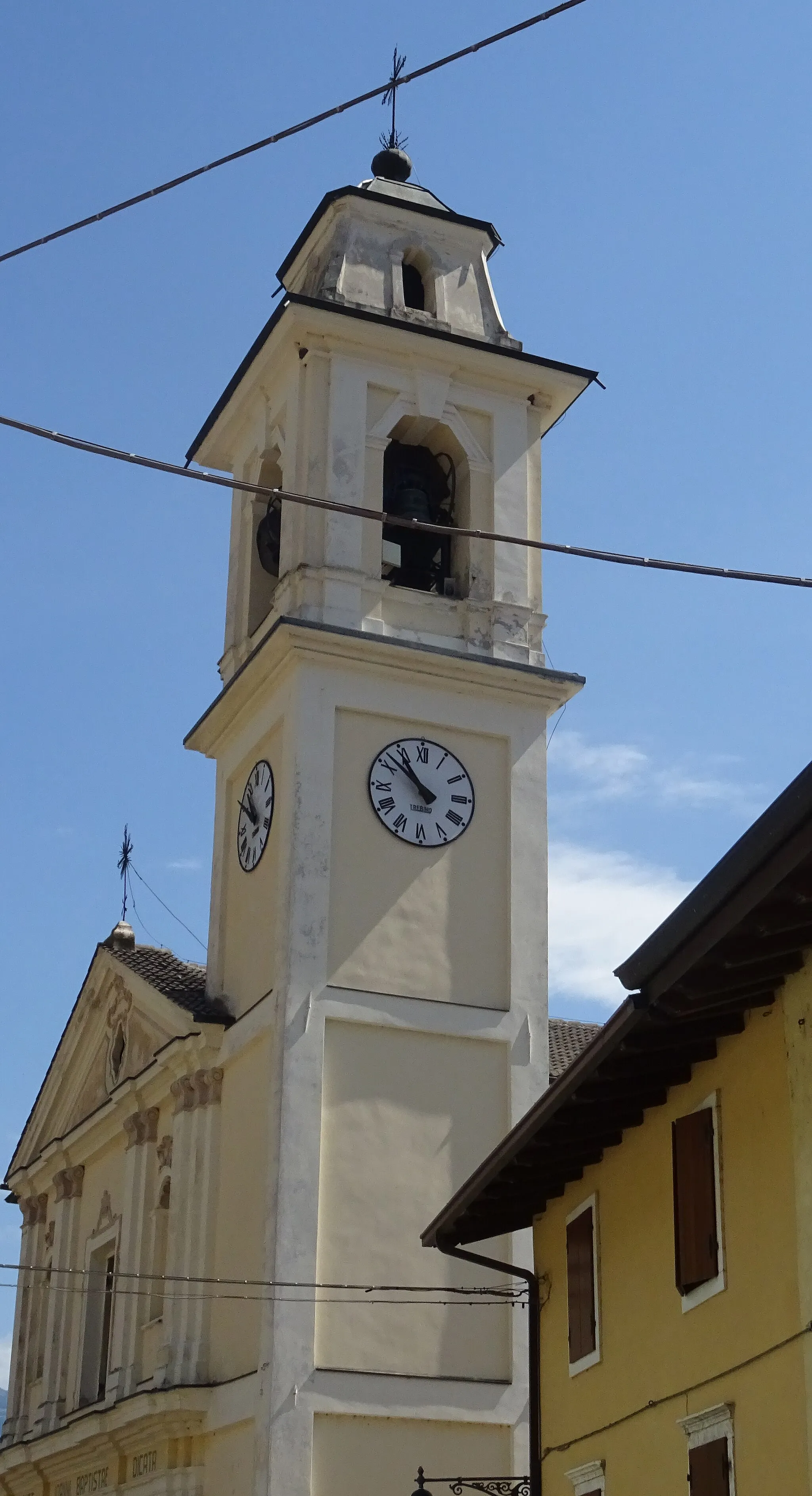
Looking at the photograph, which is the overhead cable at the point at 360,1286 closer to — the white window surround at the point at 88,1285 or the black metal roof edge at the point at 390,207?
the white window surround at the point at 88,1285

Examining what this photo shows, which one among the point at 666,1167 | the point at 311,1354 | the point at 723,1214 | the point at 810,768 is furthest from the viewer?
the point at 311,1354

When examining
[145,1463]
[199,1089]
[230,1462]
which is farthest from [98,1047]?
[230,1462]

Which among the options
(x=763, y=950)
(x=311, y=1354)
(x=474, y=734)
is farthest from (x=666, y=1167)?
(x=474, y=734)

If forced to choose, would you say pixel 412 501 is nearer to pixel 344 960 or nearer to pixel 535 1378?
pixel 344 960

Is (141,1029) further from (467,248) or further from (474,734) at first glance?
(467,248)

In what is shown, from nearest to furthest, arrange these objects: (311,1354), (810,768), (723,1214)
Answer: (810,768) < (723,1214) < (311,1354)

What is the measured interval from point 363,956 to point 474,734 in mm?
3221

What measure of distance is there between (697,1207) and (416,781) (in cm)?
1264

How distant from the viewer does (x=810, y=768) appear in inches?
365

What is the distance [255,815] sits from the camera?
82.7ft

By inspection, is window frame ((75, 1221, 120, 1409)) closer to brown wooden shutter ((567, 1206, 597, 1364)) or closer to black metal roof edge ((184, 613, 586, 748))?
black metal roof edge ((184, 613, 586, 748))

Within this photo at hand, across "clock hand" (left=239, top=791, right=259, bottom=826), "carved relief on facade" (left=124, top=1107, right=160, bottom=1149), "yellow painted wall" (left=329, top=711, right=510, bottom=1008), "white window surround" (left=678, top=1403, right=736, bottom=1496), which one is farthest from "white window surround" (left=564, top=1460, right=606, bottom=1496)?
"carved relief on facade" (left=124, top=1107, right=160, bottom=1149)

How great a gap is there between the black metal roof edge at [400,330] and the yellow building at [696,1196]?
13389mm

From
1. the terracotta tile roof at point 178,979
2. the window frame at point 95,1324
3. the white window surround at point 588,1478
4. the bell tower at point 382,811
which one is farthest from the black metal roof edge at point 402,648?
the white window surround at point 588,1478
